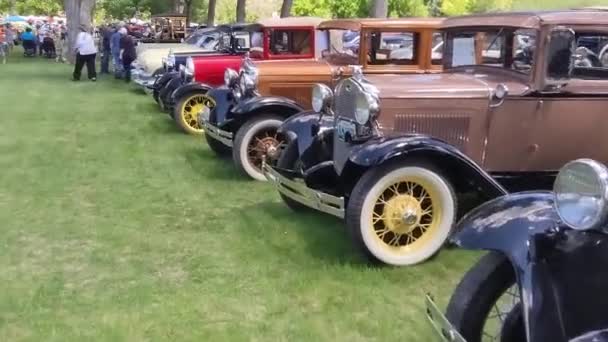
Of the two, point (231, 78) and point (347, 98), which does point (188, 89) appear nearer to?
point (231, 78)

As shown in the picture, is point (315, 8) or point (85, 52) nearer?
point (85, 52)

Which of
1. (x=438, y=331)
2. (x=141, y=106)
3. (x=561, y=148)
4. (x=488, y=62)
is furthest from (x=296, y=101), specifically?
(x=141, y=106)

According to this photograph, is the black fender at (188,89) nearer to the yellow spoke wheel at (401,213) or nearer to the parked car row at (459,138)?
the parked car row at (459,138)

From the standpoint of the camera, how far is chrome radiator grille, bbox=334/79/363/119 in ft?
16.8

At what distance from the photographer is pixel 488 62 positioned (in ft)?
18.7

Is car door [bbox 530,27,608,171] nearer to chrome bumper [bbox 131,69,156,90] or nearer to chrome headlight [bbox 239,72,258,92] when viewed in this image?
chrome headlight [bbox 239,72,258,92]

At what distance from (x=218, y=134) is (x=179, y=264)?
9.66 ft

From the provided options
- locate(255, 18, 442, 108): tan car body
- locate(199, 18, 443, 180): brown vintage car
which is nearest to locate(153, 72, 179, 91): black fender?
locate(255, 18, 442, 108): tan car body

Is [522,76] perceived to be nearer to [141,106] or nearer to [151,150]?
[151,150]

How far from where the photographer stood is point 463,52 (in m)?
6.00

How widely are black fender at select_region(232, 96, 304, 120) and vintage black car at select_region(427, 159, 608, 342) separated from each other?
4.38 meters

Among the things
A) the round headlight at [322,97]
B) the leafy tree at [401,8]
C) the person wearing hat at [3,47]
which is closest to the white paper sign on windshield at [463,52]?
the round headlight at [322,97]

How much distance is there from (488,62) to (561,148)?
87cm

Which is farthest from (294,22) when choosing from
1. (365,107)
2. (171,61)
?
(365,107)
